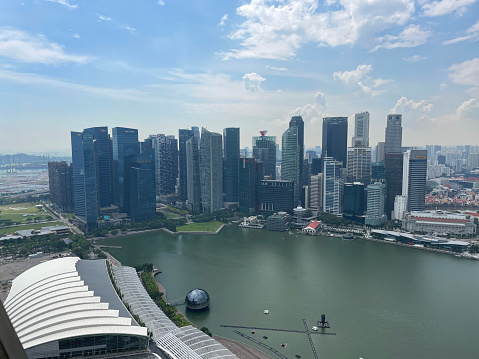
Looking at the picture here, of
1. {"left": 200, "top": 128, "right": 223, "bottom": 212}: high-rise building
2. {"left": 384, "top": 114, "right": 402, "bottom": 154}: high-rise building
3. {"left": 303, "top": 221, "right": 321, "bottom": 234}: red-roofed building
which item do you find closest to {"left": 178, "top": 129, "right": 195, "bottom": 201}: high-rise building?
{"left": 200, "top": 128, "right": 223, "bottom": 212}: high-rise building

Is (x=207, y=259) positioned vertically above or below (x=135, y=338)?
below

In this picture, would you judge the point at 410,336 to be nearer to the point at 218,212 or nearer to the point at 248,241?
the point at 248,241

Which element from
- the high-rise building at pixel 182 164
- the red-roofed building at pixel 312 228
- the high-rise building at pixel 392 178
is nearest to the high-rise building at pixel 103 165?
the high-rise building at pixel 182 164

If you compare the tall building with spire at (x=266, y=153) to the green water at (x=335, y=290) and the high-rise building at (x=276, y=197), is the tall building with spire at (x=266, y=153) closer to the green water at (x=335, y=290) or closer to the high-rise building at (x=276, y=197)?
the high-rise building at (x=276, y=197)

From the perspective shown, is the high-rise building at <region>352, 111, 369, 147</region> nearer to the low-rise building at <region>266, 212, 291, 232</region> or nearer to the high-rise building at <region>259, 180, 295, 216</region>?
the high-rise building at <region>259, 180, 295, 216</region>

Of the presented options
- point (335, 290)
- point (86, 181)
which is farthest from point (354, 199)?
point (86, 181)

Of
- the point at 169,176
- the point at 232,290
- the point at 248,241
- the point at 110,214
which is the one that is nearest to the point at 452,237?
the point at 248,241
